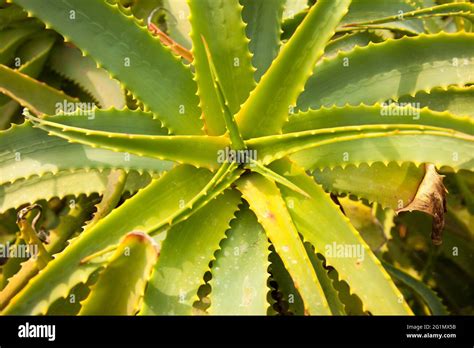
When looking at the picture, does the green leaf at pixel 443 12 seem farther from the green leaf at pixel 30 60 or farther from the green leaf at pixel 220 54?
the green leaf at pixel 30 60

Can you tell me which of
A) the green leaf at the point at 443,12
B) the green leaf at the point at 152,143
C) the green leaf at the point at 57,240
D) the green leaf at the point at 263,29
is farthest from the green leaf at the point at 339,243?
the green leaf at the point at 57,240

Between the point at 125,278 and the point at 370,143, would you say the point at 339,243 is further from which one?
the point at 125,278

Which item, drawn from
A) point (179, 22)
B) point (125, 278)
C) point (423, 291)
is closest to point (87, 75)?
point (179, 22)

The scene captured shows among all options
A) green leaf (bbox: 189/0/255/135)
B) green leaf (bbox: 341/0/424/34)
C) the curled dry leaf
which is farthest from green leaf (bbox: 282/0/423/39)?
A: the curled dry leaf

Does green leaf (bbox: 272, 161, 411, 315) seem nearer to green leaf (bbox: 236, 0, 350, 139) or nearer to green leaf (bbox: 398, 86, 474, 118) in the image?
green leaf (bbox: 236, 0, 350, 139)

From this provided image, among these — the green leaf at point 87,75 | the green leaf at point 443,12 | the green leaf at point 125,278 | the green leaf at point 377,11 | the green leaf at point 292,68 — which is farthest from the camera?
the green leaf at point 87,75
